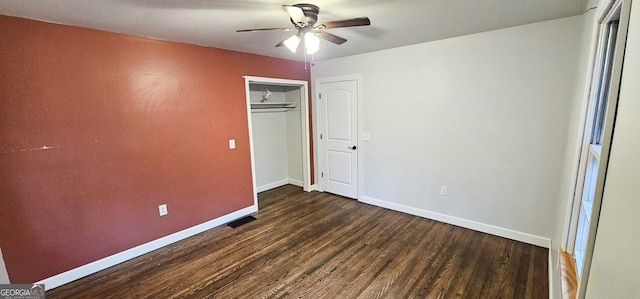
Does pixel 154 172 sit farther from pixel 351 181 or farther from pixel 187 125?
pixel 351 181

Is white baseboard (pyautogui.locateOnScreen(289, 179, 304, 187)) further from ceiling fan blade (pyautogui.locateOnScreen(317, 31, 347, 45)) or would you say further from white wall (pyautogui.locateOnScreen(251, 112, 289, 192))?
ceiling fan blade (pyautogui.locateOnScreen(317, 31, 347, 45))

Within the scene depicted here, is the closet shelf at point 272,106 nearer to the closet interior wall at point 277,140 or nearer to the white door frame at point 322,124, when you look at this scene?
the closet interior wall at point 277,140

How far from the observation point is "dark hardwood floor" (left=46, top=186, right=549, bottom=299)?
2180 mm

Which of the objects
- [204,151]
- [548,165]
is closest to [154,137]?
[204,151]

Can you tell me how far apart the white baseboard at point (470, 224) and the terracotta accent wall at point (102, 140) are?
2.34 m

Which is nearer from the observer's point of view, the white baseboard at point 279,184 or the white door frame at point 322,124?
the white door frame at point 322,124

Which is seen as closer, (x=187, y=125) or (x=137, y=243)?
(x=137, y=243)

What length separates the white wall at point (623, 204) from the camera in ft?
2.00

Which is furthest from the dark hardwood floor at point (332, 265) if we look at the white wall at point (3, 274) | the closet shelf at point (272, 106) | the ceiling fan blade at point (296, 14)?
the ceiling fan blade at point (296, 14)

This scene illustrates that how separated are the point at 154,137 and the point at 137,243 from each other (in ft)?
3.75

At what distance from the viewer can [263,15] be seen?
2146 mm

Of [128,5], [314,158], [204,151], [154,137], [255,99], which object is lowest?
[314,158]

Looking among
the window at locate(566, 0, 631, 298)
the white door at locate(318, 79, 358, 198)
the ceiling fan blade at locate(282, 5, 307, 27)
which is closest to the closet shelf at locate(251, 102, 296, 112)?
the white door at locate(318, 79, 358, 198)

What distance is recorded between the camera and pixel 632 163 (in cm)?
67
